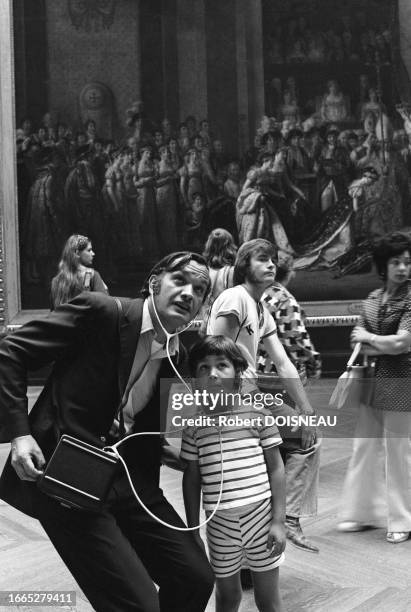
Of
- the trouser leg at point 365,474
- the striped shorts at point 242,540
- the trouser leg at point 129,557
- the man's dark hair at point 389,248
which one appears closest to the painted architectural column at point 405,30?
the man's dark hair at point 389,248

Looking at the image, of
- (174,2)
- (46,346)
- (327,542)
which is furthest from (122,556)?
(174,2)

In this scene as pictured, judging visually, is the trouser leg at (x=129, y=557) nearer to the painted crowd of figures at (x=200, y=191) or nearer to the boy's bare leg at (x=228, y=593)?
the boy's bare leg at (x=228, y=593)

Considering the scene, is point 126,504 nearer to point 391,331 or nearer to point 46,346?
point 46,346

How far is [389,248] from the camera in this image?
12.7 feet

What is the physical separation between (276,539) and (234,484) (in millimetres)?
240

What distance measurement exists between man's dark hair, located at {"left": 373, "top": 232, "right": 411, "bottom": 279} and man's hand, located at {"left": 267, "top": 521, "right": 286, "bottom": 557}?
196cm

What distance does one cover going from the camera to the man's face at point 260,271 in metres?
3.41

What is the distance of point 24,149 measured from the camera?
10.6 m

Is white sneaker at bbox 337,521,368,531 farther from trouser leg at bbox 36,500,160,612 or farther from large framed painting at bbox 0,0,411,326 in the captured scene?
large framed painting at bbox 0,0,411,326

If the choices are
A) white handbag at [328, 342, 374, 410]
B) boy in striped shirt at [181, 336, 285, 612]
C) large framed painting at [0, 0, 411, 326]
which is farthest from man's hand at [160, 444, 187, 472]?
large framed painting at [0, 0, 411, 326]

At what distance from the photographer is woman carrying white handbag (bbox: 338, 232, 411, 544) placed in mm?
3836

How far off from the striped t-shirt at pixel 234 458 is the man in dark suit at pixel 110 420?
0.21 meters

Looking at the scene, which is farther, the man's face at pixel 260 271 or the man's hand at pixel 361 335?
the man's hand at pixel 361 335

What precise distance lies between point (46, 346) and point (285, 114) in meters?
9.32
